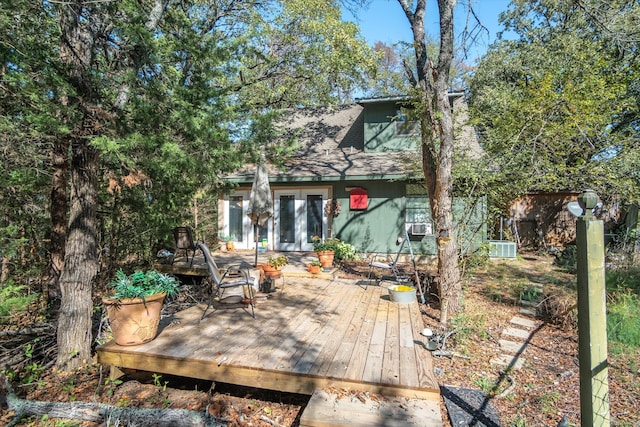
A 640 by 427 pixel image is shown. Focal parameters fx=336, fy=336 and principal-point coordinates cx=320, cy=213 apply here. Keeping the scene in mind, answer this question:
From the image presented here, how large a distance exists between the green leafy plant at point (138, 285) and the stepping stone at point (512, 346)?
4172 mm

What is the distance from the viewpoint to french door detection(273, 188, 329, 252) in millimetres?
10023

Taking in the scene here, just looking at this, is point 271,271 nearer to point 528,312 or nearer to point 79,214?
point 79,214

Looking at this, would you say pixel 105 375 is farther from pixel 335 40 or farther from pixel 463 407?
pixel 335 40

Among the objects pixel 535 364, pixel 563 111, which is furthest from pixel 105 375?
pixel 563 111

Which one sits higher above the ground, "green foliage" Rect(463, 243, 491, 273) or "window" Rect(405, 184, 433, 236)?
"window" Rect(405, 184, 433, 236)

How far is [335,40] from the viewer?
10.7 metres

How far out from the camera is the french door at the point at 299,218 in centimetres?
1002

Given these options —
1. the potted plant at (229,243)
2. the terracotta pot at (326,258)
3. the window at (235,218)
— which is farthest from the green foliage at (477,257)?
the window at (235,218)

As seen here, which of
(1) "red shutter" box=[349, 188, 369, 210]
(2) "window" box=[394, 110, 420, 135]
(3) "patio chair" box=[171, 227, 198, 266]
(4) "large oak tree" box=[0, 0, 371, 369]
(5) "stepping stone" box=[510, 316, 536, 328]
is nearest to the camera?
(4) "large oak tree" box=[0, 0, 371, 369]

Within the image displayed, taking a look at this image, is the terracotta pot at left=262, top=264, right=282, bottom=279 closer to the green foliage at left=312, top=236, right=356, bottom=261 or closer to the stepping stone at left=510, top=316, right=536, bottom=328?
the green foliage at left=312, top=236, right=356, bottom=261

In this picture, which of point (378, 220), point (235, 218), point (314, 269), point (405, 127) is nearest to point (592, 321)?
point (314, 269)

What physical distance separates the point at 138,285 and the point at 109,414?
1159 mm

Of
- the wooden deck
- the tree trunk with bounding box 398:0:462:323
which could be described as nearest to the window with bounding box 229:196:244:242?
the wooden deck

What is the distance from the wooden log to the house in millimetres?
6883
